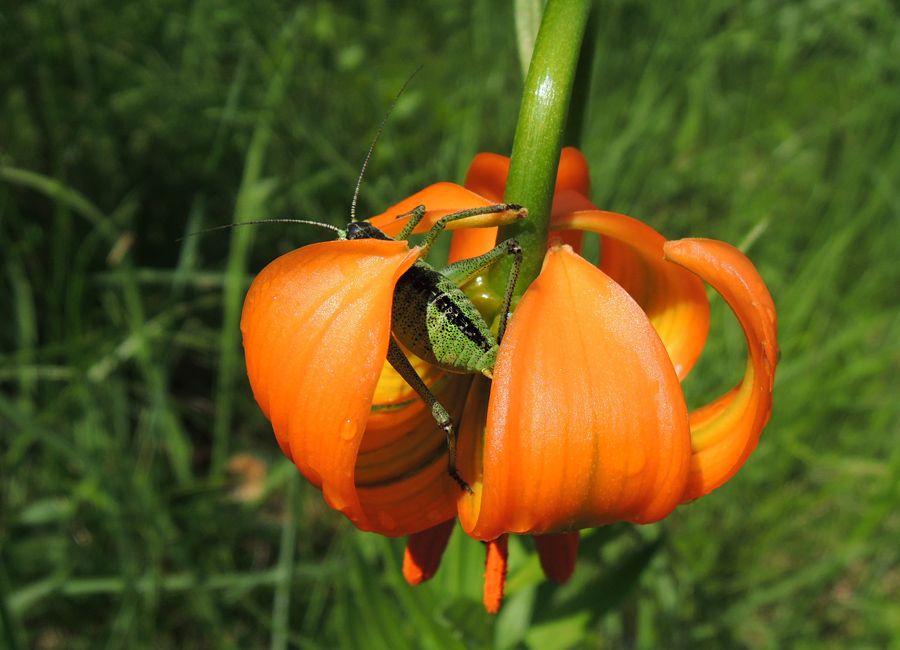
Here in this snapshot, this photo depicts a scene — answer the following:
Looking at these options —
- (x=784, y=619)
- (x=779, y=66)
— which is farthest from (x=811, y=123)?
(x=784, y=619)

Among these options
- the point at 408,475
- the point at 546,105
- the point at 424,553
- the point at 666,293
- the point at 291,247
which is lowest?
the point at 291,247

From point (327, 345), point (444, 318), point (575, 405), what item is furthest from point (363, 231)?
point (575, 405)

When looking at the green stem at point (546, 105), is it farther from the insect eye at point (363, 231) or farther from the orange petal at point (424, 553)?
the orange petal at point (424, 553)

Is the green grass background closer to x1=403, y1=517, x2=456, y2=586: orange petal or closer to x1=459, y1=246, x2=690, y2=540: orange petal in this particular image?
x1=403, y1=517, x2=456, y2=586: orange petal

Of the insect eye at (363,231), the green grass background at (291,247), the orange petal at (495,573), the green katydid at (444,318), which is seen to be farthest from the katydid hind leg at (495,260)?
the green grass background at (291,247)

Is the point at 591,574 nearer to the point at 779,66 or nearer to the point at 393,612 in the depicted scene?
the point at 393,612

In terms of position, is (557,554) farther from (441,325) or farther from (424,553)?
(441,325)
